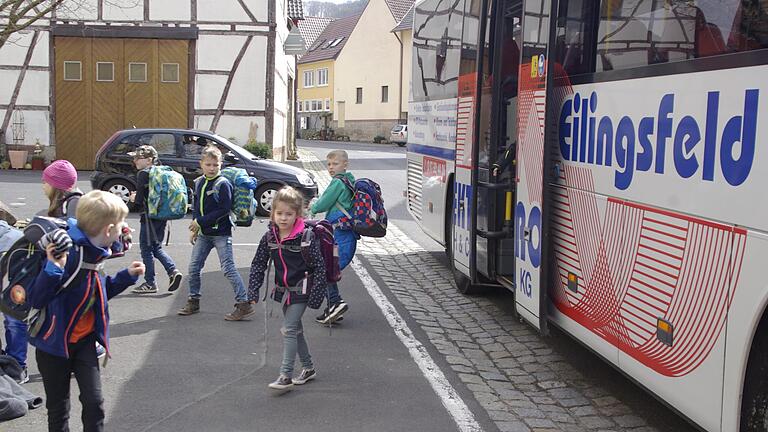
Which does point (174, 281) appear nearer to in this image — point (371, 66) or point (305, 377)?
point (305, 377)

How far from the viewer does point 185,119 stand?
2533 cm

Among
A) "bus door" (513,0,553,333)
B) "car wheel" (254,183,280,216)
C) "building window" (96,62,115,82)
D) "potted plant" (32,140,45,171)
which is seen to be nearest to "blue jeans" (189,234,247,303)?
"bus door" (513,0,553,333)

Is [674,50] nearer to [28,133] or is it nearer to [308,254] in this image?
[308,254]

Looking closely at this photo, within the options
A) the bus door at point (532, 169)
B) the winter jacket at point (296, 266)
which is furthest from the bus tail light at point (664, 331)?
the winter jacket at point (296, 266)

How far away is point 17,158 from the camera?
24938 mm

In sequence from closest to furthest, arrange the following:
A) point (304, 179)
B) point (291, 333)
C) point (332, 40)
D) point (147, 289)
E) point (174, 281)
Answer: point (291, 333), point (174, 281), point (147, 289), point (304, 179), point (332, 40)

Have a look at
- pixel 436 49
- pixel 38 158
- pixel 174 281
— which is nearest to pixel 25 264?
pixel 174 281

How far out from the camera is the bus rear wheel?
385cm

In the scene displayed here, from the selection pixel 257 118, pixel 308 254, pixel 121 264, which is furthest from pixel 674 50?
pixel 257 118

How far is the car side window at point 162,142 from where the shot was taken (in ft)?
53.0

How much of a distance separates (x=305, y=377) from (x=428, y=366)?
1001mm

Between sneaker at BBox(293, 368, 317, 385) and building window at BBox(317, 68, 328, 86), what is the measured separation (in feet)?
215

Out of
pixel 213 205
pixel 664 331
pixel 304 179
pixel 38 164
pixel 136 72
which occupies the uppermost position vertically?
pixel 136 72

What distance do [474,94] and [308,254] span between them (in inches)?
121
